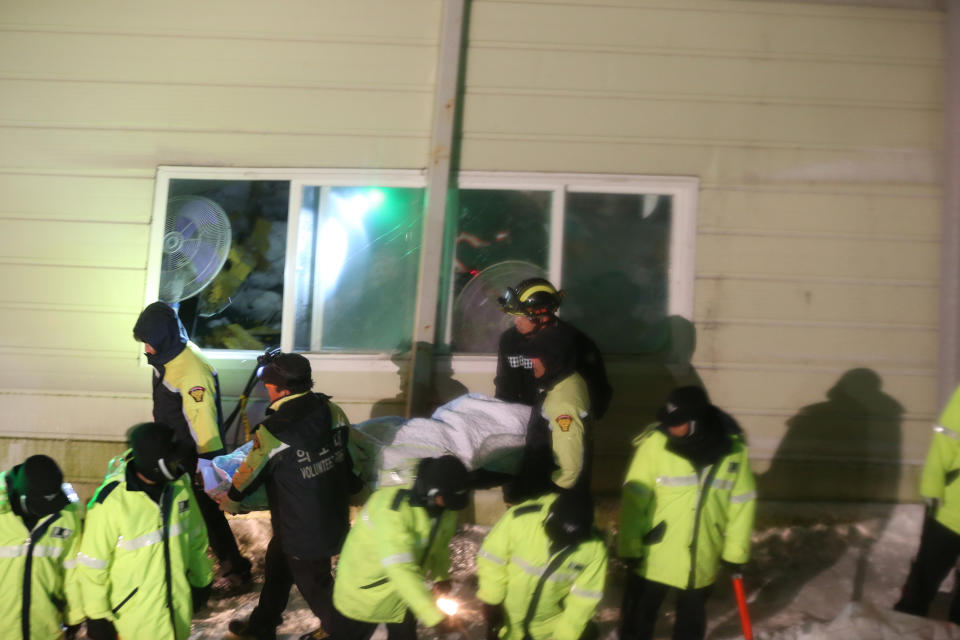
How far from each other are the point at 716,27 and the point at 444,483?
457 centimetres

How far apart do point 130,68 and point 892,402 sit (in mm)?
6633

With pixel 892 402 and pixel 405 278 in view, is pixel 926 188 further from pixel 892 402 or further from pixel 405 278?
pixel 405 278

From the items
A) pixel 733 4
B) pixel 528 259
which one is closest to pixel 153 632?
pixel 528 259

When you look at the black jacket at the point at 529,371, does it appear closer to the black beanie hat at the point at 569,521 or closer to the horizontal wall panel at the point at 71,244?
the black beanie hat at the point at 569,521

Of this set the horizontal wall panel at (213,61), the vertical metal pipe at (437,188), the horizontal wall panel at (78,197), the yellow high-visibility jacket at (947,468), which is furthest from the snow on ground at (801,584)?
the horizontal wall panel at (213,61)

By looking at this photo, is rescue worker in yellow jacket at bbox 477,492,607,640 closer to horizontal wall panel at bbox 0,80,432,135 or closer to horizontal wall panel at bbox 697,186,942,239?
horizontal wall panel at bbox 697,186,942,239

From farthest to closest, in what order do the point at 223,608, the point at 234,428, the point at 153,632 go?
1. the point at 234,428
2. the point at 223,608
3. the point at 153,632

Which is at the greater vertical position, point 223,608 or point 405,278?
point 405,278

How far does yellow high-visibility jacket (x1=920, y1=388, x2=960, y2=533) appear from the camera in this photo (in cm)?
444

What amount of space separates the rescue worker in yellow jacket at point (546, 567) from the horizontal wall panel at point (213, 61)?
3799mm

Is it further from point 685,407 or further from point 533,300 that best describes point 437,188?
point 685,407

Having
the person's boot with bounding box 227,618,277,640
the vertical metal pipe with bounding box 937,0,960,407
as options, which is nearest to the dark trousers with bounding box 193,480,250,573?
the person's boot with bounding box 227,618,277,640

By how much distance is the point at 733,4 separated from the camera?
6.23 meters

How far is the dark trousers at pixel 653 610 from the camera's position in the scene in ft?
13.7
